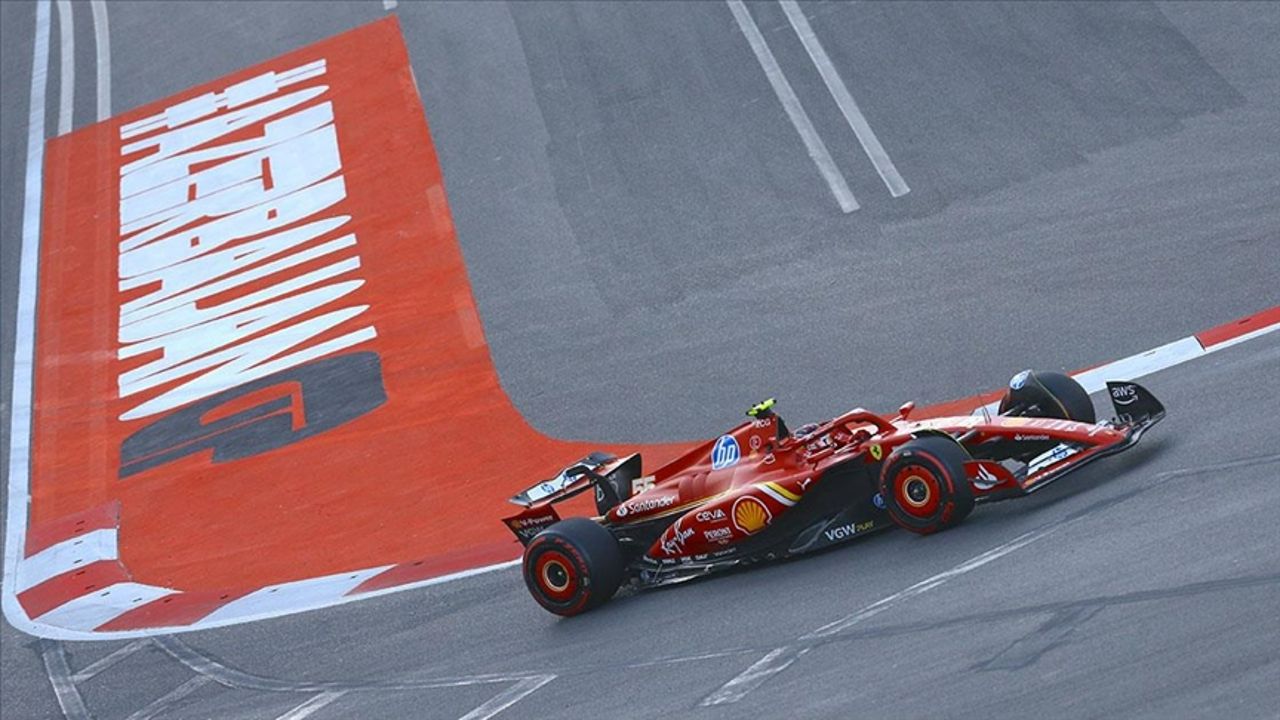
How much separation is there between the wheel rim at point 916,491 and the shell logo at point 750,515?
1124 mm

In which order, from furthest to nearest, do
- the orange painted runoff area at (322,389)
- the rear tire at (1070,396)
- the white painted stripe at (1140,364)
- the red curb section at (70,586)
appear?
the red curb section at (70,586), the orange painted runoff area at (322,389), the white painted stripe at (1140,364), the rear tire at (1070,396)

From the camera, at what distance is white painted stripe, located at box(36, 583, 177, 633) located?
15625 millimetres

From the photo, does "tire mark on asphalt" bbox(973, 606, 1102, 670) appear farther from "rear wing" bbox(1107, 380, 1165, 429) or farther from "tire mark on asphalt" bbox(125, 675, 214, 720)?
"tire mark on asphalt" bbox(125, 675, 214, 720)

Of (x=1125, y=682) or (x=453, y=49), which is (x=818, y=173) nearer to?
(x=453, y=49)

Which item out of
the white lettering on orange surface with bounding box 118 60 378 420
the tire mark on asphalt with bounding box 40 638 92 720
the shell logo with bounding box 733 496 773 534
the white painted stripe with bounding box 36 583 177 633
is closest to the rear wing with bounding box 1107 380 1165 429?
the shell logo with bounding box 733 496 773 534

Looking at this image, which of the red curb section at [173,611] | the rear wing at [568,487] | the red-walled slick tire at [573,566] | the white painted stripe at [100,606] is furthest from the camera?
the white painted stripe at [100,606]

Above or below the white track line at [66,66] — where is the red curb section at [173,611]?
below

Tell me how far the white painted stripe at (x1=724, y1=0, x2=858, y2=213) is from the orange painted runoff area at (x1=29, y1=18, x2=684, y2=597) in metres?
4.53

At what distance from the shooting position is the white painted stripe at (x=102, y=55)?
29.5 meters

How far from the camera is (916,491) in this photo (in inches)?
400

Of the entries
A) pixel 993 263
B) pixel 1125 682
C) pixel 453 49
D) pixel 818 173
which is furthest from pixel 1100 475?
pixel 453 49

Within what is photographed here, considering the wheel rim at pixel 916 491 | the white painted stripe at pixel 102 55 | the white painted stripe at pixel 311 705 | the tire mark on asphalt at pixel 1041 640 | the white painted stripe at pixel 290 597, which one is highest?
the white painted stripe at pixel 102 55

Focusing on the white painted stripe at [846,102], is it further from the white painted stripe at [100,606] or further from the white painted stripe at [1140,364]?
the white painted stripe at [100,606]

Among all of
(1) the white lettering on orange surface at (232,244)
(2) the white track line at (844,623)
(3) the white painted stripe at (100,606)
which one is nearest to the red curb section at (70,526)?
(3) the white painted stripe at (100,606)
